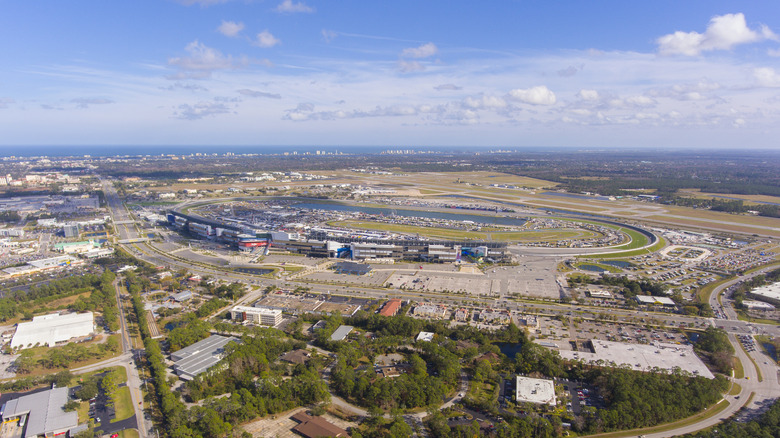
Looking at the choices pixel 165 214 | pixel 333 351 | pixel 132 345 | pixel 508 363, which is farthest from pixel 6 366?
pixel 165 214

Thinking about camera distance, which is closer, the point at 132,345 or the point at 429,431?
the point at 429,431

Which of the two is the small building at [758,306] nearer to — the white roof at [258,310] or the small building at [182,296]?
the white roof at [258,310]

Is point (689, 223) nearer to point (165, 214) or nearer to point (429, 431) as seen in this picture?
point (429, 431)

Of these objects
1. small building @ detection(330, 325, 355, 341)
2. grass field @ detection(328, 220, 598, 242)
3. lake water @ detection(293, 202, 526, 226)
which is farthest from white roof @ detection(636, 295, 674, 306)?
lake water @ detection(293, 202, 526, 226)

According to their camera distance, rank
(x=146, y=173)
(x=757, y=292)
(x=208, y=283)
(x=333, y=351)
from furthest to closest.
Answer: (x=146, y=173) < (x=208, y=283) < (x=757, y=292) < (x=333, y=351)

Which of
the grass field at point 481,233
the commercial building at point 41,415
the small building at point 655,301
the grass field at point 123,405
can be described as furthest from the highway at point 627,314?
the grass field at point 481,233

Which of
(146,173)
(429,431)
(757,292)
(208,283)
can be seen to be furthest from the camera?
(146,173)

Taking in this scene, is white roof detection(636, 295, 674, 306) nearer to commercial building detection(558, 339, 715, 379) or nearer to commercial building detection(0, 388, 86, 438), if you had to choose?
commercial building detection(558, 339, 715, 379)
